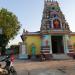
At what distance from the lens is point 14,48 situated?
45.9 metres

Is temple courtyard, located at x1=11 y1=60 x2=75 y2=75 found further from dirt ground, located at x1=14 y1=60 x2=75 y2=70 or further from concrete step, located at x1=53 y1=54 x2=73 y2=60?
concrete step, located at x1=53 y1=54 x2=73 y2=60

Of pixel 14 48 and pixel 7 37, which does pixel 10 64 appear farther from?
pixel 14 48

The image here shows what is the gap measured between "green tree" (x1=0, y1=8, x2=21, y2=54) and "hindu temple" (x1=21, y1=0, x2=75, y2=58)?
206 inches

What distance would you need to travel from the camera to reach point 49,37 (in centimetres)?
2980

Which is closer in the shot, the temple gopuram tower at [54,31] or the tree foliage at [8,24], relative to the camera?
the temple gopuram tower at [54,31]

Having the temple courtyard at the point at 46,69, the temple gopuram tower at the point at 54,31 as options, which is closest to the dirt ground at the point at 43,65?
the temple courtyard at the point at 46,69

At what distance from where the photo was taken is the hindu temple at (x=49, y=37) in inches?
1168

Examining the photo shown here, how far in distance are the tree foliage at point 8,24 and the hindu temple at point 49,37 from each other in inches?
205

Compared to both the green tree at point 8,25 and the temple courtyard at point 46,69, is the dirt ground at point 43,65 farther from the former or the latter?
the green tree at point 8,25

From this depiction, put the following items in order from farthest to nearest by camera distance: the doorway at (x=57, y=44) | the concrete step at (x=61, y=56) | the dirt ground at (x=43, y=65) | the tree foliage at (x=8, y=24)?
the tree foliage at (x=8, y=24), the doorway at (x=57, y=44), the concrete step at (x=61, y=56), the dirt ground at (x=43, y=65)

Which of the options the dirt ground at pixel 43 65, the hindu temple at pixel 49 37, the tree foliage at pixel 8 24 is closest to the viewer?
the dirt ground at pixel 43 65

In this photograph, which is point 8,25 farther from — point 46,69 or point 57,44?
point 46,69

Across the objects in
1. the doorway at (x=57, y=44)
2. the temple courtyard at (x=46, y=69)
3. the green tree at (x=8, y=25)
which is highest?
the green tree at (x=8, y=25)

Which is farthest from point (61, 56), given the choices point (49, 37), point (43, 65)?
point (43, 65)
